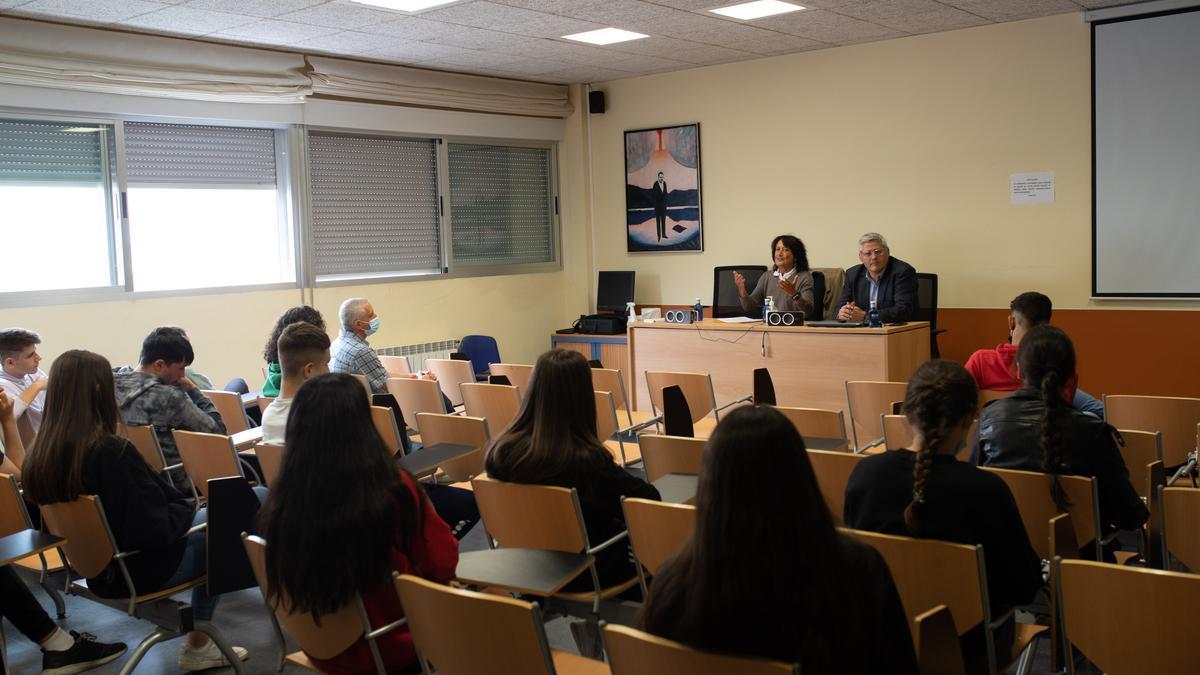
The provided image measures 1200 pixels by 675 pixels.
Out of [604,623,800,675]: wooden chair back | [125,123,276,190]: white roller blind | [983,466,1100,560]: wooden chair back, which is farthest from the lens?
[125,123,276,190]: white roller blind

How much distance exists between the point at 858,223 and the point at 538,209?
11.2ft

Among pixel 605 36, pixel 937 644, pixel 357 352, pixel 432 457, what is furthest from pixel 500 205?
pixel 937 644

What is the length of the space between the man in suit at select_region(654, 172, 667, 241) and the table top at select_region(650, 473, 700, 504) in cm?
603

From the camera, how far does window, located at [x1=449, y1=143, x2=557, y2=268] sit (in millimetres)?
9359

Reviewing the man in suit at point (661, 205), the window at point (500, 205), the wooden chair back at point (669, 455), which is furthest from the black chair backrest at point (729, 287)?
the wooden chair back at point (669, 455)

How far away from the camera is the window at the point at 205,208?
7.10 metres

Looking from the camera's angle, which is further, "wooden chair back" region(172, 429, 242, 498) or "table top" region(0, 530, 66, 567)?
"wooden chair back" region(172, 429, 242, 498)

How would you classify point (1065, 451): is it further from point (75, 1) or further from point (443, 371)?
point (75, 1)

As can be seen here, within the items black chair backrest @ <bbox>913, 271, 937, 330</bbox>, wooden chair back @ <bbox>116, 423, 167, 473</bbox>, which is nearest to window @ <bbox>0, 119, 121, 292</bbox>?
wooden chair back @ <bbox>116, 423, 167, 473</bbox>

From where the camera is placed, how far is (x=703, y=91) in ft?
29.9

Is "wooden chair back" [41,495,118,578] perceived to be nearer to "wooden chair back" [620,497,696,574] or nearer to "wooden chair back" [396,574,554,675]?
"wooden chair back" [396,574,554,675]

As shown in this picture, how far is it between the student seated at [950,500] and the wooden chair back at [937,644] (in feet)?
1.06

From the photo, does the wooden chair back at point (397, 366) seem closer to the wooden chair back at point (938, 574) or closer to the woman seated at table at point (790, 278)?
the woman seated at table at point (790, 278)

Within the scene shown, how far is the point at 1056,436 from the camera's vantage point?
2955 millimetres
